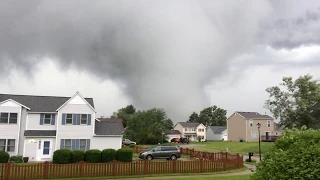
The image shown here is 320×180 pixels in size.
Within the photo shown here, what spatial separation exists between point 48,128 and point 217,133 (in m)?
81.5

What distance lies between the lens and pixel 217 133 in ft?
353

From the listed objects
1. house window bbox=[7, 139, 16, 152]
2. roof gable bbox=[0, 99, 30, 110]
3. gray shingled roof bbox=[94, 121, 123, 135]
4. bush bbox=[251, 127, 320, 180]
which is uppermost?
roof gable bbox=[0, 99, 30, 110]

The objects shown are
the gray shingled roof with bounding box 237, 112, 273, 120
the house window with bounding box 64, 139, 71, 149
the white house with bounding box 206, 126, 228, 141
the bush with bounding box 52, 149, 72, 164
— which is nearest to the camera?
the bush with bounding box 52, 149, 72, 164

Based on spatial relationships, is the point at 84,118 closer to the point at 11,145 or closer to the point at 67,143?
the point at 67,143

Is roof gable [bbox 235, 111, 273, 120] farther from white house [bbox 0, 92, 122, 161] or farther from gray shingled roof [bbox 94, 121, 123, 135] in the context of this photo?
white house [bbox 0, 92, 122, 161]

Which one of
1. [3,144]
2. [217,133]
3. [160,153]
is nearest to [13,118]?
[3,144]

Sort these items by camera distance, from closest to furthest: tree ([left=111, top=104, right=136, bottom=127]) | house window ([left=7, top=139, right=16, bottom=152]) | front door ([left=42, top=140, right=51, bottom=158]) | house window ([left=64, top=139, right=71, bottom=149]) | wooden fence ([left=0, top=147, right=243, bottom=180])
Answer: wooden fence ([left=0, top=147, right=243, bottom=180])
house window ([left=7, top=139, right=16, bottom=152])
front door ([left=42, top=140, right=51, bottom=158])
house window ([left=64, top=139, right=71, bottom=149])
tree ([left=111, top=104, right=136, bottom=127])

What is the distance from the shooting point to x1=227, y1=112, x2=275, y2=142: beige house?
73812 mm

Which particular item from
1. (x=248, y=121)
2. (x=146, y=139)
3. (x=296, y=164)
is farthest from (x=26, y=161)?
(x=248, y=121)

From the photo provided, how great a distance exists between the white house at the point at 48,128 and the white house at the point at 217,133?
73.9 metres

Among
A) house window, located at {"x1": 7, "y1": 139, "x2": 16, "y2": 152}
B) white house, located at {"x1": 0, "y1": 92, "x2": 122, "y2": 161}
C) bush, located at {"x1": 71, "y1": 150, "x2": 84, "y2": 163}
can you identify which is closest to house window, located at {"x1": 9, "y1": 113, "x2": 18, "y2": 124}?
white house, located at {"x1": 0, "y1": 92, "x2": 122, "y2": 161}

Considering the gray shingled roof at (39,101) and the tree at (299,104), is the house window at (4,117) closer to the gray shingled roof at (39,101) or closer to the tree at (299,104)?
the gray shingled roof at (39,101)

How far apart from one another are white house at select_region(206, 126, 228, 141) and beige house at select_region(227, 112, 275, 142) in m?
24.0

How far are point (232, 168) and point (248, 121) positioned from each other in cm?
5221
